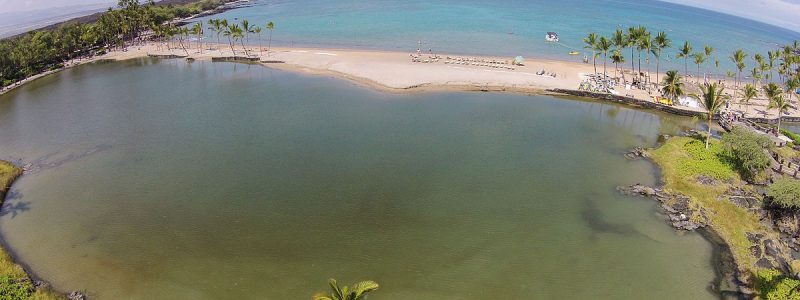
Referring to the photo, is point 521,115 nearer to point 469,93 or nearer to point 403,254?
point 469,93

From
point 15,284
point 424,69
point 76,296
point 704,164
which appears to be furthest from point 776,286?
point 424,69

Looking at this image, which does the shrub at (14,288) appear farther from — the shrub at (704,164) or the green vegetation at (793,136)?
the green vegetation at (793,136)

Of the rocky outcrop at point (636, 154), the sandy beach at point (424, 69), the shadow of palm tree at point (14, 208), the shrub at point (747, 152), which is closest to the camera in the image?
the shadow of palm tree at point (14, 208)

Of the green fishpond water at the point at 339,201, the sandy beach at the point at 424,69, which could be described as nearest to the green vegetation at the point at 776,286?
the green fishpond water at the point at 339,201

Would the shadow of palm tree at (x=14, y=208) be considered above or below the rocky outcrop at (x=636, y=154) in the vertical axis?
above

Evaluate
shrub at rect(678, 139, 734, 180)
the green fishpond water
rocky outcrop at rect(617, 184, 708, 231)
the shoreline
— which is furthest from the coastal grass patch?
the shoreline

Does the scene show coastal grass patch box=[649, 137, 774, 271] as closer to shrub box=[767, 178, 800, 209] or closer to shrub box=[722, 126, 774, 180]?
shrub box=[722, 126, 774, 180]

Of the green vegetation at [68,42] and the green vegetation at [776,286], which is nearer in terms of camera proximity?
the green vegetation at [776,286]
